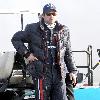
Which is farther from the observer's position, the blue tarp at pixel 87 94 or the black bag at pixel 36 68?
the blue tarp at pixel 87 94

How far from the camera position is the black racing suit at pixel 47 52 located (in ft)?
15.7

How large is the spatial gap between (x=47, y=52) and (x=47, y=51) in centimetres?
1

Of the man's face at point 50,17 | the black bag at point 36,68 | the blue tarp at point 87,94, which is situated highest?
the man's face at point 50,17

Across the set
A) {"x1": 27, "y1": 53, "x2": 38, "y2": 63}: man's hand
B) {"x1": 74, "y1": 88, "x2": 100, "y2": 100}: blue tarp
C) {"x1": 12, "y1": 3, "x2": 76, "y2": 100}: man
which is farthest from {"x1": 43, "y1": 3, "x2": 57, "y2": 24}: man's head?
{"x1": 74, "y1": 88, "x2": 100, "y2": 100}: blue tarp

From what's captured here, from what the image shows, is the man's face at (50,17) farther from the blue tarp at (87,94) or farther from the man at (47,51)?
the blue tarp at (87,94)

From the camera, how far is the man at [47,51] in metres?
→ 4.79

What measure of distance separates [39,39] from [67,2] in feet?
15.9

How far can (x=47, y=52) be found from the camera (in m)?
4.79

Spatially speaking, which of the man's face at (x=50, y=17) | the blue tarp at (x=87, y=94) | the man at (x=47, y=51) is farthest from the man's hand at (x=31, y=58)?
the blue tarp at (x=87, y=94)

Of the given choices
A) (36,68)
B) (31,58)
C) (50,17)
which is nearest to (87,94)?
(36,68)

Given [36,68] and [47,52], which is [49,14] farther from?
[36,68]

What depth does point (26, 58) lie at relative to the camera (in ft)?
15.9

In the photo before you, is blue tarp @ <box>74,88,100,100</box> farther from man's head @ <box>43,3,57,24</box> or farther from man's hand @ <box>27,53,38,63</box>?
man's head @ <box>43,3,57,24</box>

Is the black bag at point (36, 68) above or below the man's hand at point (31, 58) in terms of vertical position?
below
